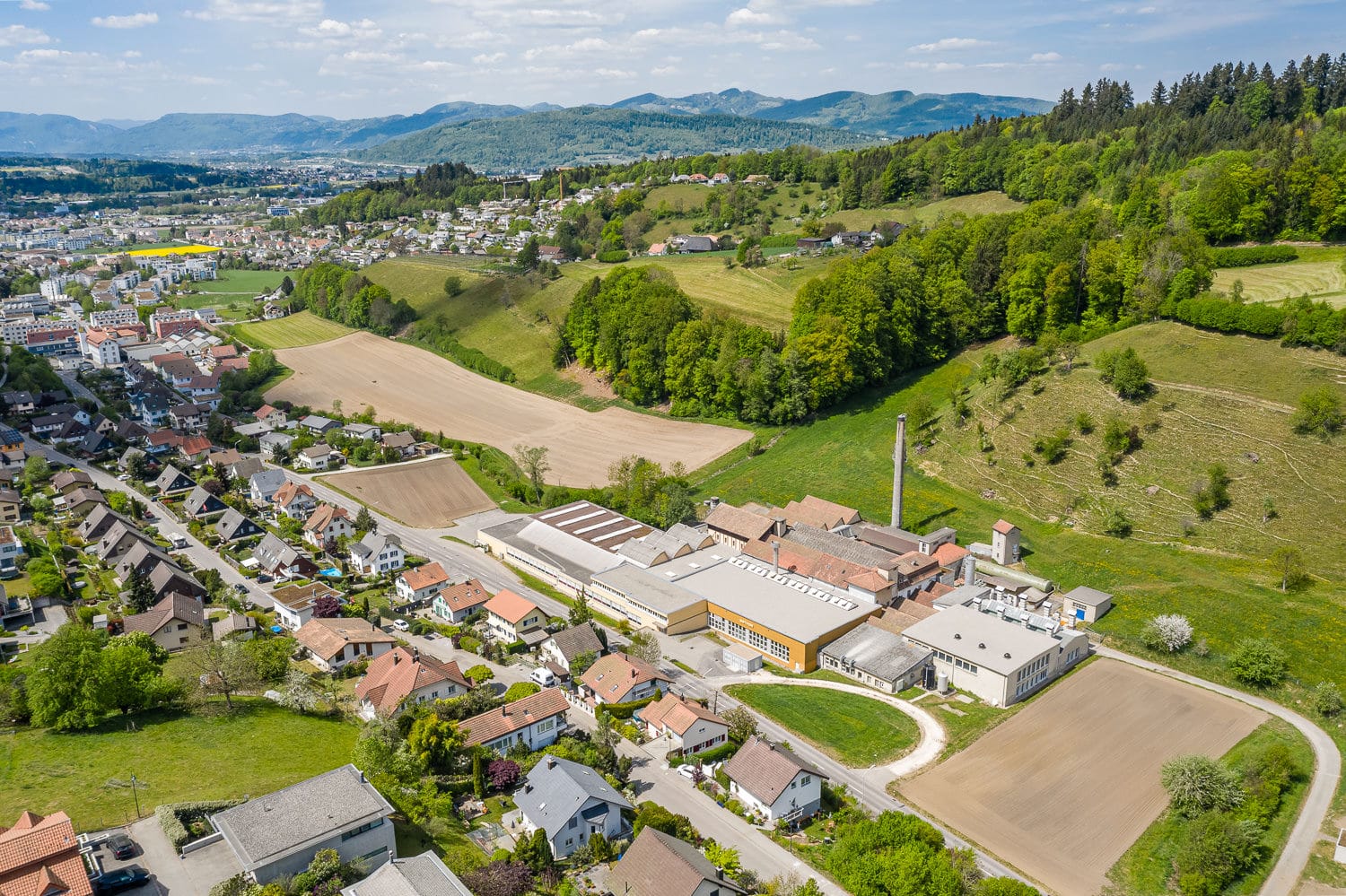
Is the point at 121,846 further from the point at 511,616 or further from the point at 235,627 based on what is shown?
the point at 511,616

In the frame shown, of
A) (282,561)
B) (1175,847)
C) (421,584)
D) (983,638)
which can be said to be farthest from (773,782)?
(282,561)

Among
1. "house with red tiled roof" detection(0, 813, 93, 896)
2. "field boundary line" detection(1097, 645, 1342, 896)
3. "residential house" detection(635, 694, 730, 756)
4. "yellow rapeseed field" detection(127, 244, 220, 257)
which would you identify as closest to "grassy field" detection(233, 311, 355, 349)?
"yellow rapeseed field" detection(127, 244, 220, 257)

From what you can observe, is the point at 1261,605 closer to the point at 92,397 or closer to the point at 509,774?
the point at 509,774

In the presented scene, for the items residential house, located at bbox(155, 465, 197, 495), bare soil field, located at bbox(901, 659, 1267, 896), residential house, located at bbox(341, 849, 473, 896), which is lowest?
bare soil field, located at bbox(901, 659, 1267, 896)

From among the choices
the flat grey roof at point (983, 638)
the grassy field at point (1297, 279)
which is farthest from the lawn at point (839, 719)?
the grassy field at point (1297, 279)

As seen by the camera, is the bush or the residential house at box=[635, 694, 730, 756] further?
the bush

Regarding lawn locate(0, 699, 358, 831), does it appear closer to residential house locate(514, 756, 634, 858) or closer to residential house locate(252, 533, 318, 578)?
residential house locate(514, 756, 634, 858)
